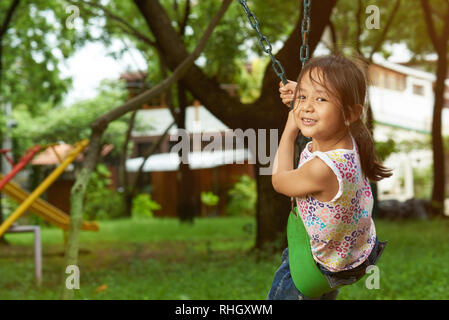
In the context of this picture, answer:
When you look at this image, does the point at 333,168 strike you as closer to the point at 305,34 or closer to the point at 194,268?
the point at 305,34

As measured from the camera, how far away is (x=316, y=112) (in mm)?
2186

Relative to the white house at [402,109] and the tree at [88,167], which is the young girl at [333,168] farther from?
the white house at [402,109]

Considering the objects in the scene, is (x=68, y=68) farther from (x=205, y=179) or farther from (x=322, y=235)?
(x=322, y=235)

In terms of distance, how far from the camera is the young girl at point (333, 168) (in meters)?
2.20

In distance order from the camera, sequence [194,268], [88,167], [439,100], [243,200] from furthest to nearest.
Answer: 1. [243,200]
2. [439,100]
3. [194,268]
4. [88,167]

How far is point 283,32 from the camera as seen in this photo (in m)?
12.2

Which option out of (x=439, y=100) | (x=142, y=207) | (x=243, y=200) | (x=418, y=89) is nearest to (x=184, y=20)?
(x=439, y=100)

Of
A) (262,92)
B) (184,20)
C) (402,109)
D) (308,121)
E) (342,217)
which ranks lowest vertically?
(342,217)

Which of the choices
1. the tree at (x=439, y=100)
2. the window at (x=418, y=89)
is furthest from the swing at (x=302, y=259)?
the window at (x=418, y=89)

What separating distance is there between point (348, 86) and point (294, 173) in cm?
35

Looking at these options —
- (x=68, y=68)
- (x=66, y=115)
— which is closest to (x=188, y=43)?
(x=68, y=68)

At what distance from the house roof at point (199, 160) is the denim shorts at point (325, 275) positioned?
18255 millimetres

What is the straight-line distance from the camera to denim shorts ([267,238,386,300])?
247 cm

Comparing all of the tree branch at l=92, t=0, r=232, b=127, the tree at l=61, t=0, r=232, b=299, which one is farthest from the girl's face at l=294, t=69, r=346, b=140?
the tree branch at l=92, t=0, r=232, b=127
